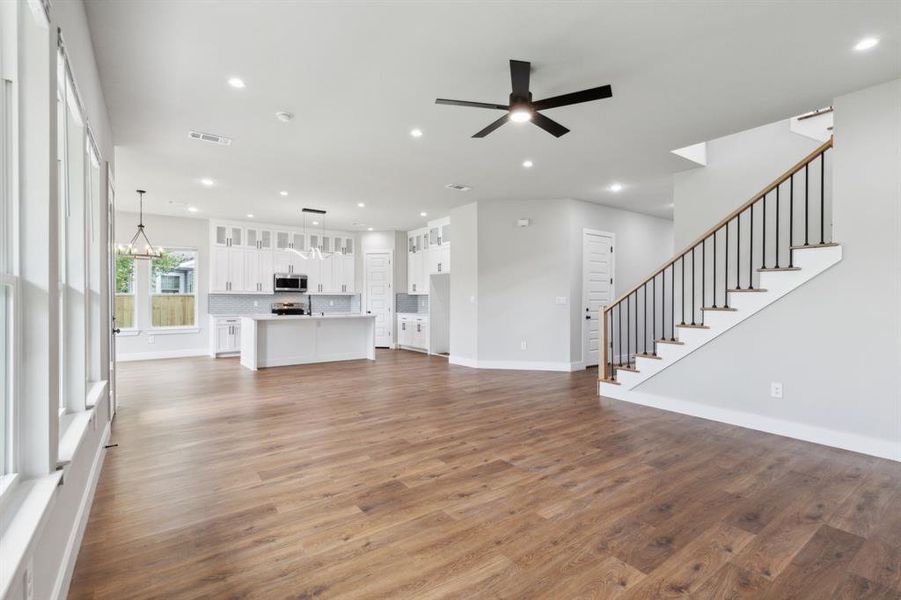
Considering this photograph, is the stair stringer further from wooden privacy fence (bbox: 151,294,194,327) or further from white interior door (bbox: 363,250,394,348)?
wooden privacy fence (bbox: 151,294,194,327)

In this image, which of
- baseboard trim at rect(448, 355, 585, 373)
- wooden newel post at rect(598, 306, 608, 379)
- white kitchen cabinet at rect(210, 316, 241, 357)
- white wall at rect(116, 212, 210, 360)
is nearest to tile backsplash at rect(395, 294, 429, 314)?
baseboard trim at rect(448, 355, 585, 373)


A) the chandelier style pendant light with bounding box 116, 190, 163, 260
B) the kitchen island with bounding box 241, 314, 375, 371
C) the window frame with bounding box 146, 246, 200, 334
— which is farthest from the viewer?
the window frame with bounding box 146, 246, 200, 334

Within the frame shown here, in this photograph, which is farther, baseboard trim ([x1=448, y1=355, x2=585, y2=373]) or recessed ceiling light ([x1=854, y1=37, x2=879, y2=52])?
baseboard trim ([x1=448, y1=355, x2=585, y2=373])

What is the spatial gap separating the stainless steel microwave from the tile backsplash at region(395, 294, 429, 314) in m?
2.16

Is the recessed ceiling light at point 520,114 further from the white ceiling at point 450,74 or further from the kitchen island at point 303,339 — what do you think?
the kitchen island at point 303,339

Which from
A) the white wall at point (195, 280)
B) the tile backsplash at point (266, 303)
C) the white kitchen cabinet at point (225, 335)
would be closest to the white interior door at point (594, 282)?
the tile backsplash at point (266, 303)

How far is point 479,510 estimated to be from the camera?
8.12 ft

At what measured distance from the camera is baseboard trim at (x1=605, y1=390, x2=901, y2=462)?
3.34m

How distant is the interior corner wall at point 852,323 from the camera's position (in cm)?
331

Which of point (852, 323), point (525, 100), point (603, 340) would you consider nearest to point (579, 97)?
point (525, 100)

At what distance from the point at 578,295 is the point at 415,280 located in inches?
161

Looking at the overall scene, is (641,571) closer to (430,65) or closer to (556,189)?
(430,65)

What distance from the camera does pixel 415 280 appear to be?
9.96 m

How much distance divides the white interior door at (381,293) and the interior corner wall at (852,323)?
7.55 meters
